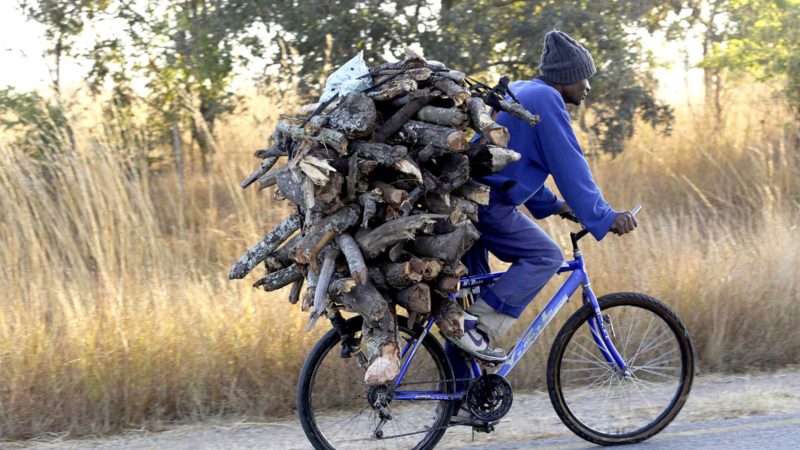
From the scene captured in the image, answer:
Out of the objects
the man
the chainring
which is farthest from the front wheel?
the man

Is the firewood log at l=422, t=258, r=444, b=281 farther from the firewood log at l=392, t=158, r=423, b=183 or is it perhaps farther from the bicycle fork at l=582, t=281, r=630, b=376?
the bicycle fork at l=582, t=281, r=630, b=376

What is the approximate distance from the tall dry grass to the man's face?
1.92m

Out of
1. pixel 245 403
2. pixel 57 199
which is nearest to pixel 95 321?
pixel 245 403

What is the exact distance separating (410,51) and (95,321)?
296 centimetres

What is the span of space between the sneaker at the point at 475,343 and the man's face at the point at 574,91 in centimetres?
117

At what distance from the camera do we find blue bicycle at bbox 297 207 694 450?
4.50 meters

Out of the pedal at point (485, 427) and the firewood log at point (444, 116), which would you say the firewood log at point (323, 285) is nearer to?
the firewood log at point (444, 116)

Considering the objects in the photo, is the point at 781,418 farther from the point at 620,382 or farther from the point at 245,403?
the point at 245,403

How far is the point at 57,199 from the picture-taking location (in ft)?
24.1

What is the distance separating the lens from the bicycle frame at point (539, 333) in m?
4.52

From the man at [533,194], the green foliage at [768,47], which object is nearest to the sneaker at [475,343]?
the man at [533,194]

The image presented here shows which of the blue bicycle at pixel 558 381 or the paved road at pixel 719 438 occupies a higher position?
the blue bicycle at pixel 558 381

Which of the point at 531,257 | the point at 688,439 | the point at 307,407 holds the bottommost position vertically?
the point at 688,439

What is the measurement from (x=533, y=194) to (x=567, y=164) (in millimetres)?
238
